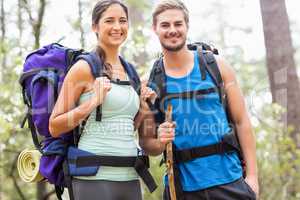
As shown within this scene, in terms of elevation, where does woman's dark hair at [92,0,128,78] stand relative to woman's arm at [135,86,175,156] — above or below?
above

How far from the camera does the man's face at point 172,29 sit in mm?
3531

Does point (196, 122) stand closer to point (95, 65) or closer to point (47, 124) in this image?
point (95, 65)

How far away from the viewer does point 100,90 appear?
10.1ft

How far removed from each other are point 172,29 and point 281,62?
15.0ft

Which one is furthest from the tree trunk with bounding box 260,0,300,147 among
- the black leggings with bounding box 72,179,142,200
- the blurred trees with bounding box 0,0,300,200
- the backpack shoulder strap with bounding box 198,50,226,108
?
the black leggings with bounding box 72,179,142,200

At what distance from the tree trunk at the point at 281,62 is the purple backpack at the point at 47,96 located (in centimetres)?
487

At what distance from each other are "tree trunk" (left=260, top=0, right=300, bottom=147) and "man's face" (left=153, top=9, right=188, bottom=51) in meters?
4.27

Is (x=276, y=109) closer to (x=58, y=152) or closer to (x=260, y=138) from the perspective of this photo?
(x=260, y=138)

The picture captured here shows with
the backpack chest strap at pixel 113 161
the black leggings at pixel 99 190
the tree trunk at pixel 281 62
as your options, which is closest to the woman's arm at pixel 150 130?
the backpack chest strap at pixel 113 161

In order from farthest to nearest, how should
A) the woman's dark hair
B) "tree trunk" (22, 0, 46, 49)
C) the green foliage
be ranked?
the green foliage
"tree trunk" (22, 0, 46, 49)
the woman's dark hair

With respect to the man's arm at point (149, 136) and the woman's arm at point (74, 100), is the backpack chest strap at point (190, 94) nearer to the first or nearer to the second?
the man's arm at point (149, 136)

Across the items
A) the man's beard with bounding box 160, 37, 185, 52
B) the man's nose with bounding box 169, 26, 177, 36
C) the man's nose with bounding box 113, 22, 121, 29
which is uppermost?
the man's nose with bounding box 113, 22, 121, 29

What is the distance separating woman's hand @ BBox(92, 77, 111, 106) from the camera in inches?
121

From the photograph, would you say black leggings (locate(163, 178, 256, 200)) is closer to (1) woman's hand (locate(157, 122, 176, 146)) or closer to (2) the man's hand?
(2) the man's hand
